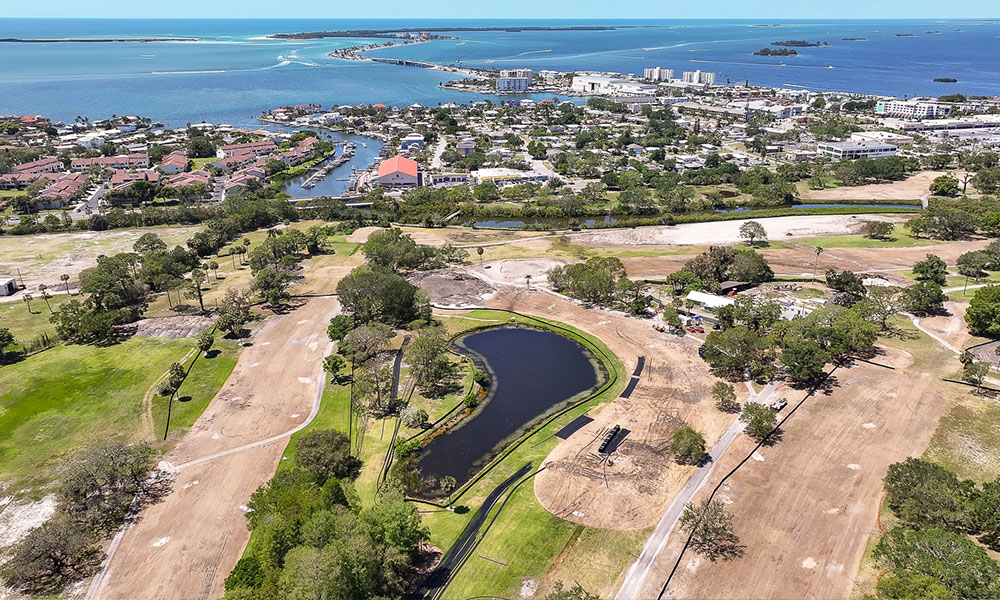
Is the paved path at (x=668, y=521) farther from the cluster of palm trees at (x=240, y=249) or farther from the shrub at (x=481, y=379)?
the cluster of palm trees at (x=240, y=249)

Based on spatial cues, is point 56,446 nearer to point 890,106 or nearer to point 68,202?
point 68,202

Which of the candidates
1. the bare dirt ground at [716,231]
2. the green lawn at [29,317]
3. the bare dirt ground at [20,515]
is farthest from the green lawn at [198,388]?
the bare dirt ground at [716,231]

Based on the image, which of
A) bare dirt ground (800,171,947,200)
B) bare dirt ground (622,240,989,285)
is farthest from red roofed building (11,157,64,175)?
bare dirt ground (800,171,947,200)

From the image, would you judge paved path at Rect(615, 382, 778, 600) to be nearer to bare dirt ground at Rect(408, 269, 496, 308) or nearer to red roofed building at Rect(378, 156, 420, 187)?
bare dirt ground at Rect(408, 269, 496, 308)

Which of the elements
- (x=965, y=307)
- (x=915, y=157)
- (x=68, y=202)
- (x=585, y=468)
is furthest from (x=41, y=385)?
(x=915, y=157)

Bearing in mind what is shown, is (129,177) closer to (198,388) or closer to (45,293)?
(45,293)

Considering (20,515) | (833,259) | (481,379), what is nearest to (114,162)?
(20,515)
